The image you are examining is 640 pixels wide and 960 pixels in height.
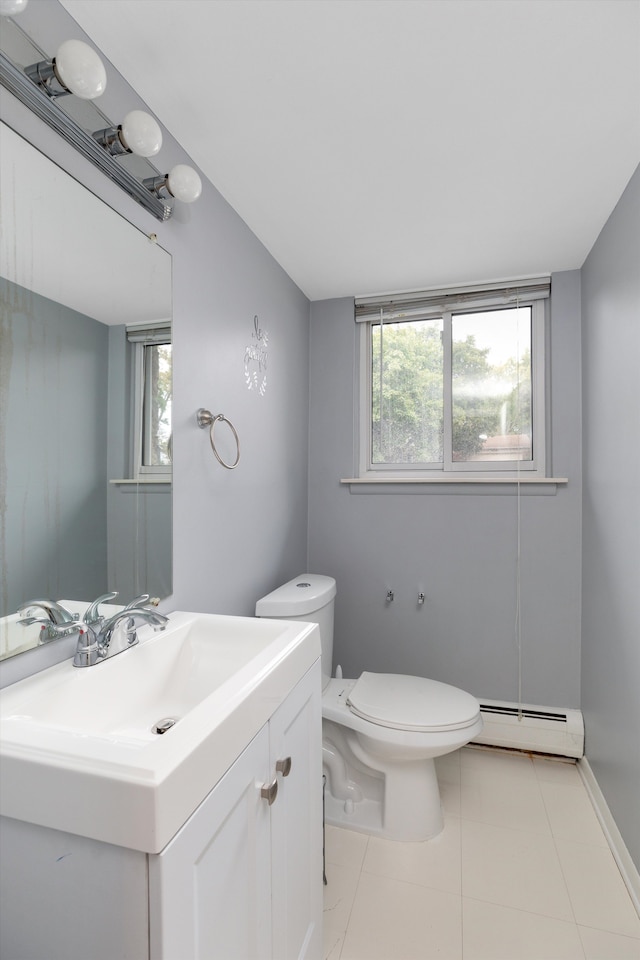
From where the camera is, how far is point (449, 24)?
41.1 inches

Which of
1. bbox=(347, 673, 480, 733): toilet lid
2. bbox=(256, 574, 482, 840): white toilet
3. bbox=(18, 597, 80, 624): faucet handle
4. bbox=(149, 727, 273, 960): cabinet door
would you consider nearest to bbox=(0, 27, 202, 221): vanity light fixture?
bbox=(18, 597, 80, 624): faucet handle

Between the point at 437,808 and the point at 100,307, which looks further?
the point at 437,808

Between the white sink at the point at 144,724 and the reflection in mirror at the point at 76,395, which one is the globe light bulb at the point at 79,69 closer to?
the reflection in mirror at the point at 76,395

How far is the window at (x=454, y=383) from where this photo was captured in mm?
2336

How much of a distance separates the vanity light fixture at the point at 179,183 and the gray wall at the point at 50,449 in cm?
41

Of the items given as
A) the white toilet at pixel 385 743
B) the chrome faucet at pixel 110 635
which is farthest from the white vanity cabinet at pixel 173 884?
Result: the white toilet at pixel 385 743

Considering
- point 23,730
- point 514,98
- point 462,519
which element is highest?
point 514,98

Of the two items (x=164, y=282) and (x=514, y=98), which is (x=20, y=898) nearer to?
(x=164, y=282)

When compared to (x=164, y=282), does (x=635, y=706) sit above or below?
below

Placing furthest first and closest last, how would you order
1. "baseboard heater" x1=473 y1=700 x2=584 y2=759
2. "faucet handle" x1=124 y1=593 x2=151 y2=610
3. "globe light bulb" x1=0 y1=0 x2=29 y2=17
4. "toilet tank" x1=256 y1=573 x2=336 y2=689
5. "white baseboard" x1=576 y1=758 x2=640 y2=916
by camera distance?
"baseboard heater" x1=473 y1=700 x2=584 y2=759 < "toilet tank" x1=256 y1=573 x2=336 y2=689 < "white baseboard" x1=576 y1=758 x2=640 y2=916 < "faucet handle" x1=124 y1=593 x2=151 y2=610 < "globe light bulb" x1=0 y1=0 x2=29 y2=17

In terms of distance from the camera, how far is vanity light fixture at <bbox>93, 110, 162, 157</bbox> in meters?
1.04

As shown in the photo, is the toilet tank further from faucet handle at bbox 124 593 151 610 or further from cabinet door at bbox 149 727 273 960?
cabinet door at bbox 149 727 273 960

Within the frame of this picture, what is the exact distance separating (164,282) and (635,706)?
185 cm

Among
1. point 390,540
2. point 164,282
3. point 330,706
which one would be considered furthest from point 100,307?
point 390,540
